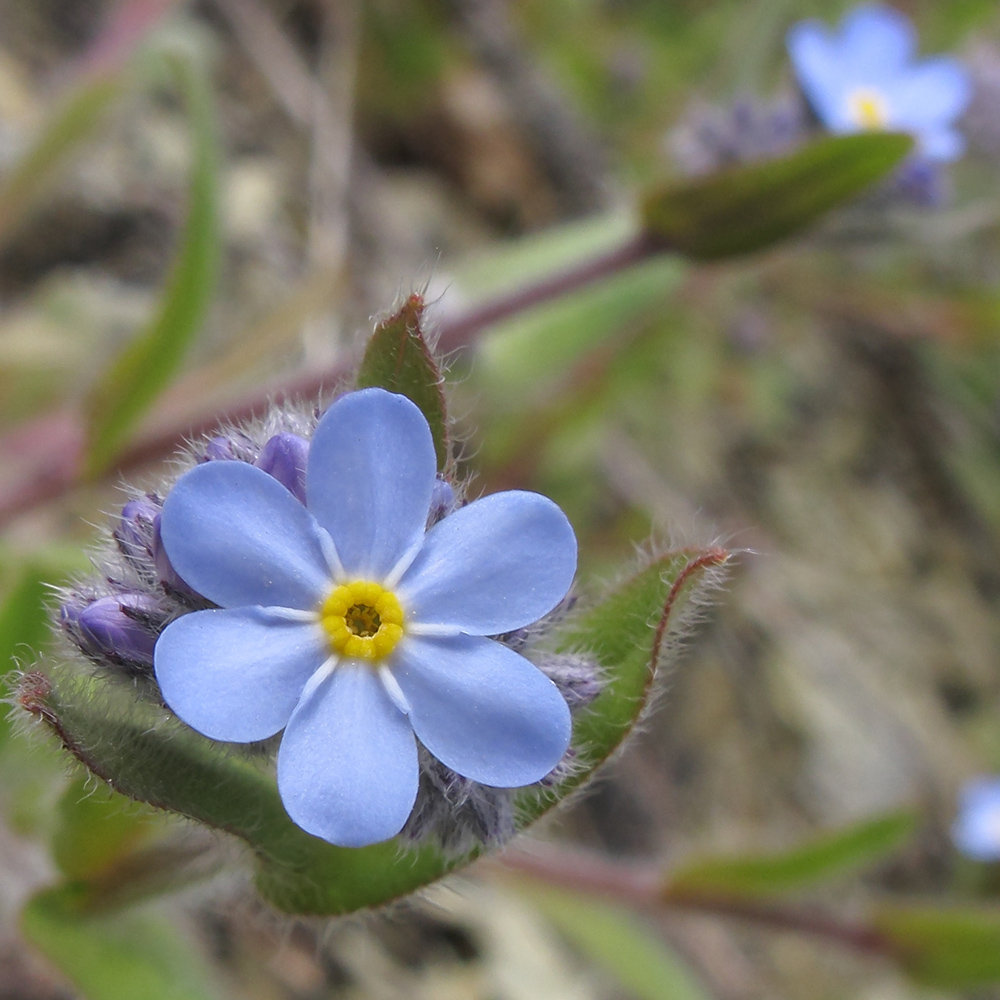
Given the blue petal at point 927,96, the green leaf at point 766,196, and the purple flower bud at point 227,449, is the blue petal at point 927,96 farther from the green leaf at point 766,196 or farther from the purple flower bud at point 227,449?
the purple flower bud at point 227,449

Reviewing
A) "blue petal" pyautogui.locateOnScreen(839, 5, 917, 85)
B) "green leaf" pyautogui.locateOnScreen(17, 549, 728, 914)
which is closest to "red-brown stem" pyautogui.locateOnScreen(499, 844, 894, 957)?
"green leaf" pyautogui.locateOnScreen(17, 549, 728, 914)

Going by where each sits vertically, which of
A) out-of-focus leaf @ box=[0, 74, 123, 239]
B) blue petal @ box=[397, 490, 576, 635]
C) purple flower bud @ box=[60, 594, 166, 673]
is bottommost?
purple flower bud @ box=[60, 594, 166, 673]

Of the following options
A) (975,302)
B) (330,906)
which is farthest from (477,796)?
(975,302)

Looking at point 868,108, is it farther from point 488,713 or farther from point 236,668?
point 236,668

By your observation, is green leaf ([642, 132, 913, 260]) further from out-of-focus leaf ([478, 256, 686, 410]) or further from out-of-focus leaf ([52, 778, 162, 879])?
out-of-focus leaf ([52, 778, 162, 879])

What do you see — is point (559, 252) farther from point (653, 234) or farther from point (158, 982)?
point (158, 982)

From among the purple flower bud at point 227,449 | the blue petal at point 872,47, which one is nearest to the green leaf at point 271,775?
the purple flower bud at point 227,449
